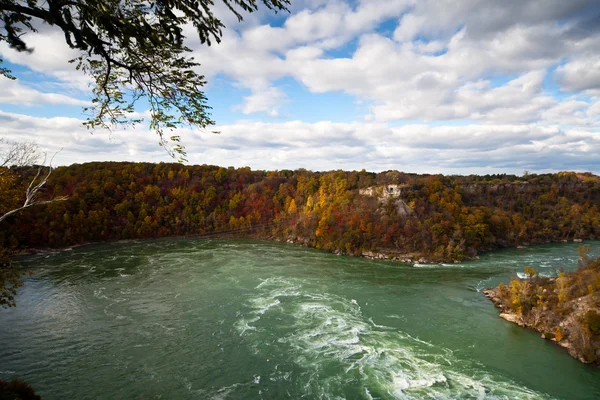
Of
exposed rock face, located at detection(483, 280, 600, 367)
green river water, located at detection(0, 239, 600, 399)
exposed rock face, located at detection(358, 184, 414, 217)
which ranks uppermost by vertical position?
exposed rock face, located at detection(358, 184, 414, 217)

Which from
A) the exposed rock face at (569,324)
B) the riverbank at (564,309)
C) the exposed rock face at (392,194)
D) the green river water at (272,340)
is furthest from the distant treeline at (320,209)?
the exposed rock face at (569,324)

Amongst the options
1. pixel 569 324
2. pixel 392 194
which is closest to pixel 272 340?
pixel 569 324

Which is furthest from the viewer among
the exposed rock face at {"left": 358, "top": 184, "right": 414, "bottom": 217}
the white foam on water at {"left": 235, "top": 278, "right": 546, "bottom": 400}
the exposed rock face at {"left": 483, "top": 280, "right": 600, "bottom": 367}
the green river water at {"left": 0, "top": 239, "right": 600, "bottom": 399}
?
the exposed rock face at {"left": 358, "top": 184, "right": 414, "bottom": 217}

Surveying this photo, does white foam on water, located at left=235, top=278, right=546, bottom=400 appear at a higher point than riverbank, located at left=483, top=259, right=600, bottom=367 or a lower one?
lower

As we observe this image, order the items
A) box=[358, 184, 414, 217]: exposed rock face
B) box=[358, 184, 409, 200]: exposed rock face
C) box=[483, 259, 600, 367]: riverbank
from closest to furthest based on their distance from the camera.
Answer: box=[483, 259, 600, 367]: riverbank < box=[358, 184, 414, 217]: exposed rock face < box=[358, 184, 409, 200]: exposed rock face

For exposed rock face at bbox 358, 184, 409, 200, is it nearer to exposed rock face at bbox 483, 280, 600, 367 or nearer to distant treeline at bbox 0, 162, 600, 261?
distant treeline at bbox 0, 162, 600, 261

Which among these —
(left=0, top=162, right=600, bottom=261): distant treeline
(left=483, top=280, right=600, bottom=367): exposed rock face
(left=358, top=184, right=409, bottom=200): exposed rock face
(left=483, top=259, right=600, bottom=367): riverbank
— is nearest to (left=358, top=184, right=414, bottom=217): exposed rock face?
(left=358, top=184, right=409, bottom=200): exposed rock face

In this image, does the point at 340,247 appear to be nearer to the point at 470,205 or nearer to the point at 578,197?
the point at 470,205
